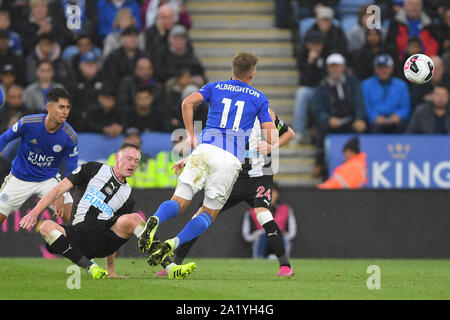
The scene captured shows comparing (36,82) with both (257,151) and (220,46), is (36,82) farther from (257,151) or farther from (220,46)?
(257,151)

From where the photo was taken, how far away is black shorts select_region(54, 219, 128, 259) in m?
8.70

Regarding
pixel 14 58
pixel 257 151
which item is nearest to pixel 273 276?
pixel 257 151

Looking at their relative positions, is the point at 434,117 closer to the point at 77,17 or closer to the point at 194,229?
the point at 77,17

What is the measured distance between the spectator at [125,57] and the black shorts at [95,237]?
6945mm

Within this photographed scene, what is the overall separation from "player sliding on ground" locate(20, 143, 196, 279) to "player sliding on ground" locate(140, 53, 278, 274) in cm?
47

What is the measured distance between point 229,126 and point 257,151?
77 centimetres

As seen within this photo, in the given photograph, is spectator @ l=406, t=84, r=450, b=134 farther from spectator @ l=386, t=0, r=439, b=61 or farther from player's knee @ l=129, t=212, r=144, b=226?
player's knee @ l=129, t=212, r=144, b=226

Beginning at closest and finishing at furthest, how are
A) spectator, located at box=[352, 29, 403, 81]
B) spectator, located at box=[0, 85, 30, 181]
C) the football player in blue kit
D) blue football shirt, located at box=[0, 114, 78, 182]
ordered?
the football player in blue kit
blue football shirt, located at box=[0, 114, 78, 182]
spectator, located at box=[0, 85, 30, 181]
spectator, located at box=[352, 29, 403, 81]

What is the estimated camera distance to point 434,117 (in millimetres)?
14664

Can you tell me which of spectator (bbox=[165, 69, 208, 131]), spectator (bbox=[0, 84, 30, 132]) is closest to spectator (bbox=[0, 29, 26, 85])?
spectator (bbox=[0, 84, 30, 132])

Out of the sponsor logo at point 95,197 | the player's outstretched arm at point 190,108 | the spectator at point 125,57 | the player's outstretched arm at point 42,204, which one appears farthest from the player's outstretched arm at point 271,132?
the spectator at point 125,57

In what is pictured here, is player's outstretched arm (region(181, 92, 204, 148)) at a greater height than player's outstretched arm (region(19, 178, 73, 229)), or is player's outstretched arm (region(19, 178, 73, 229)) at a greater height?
player's outstretched arm (region(181, 92, 204, 148))

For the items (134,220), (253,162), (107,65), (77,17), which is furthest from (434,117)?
(134,220)

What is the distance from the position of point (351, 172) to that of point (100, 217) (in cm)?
599
